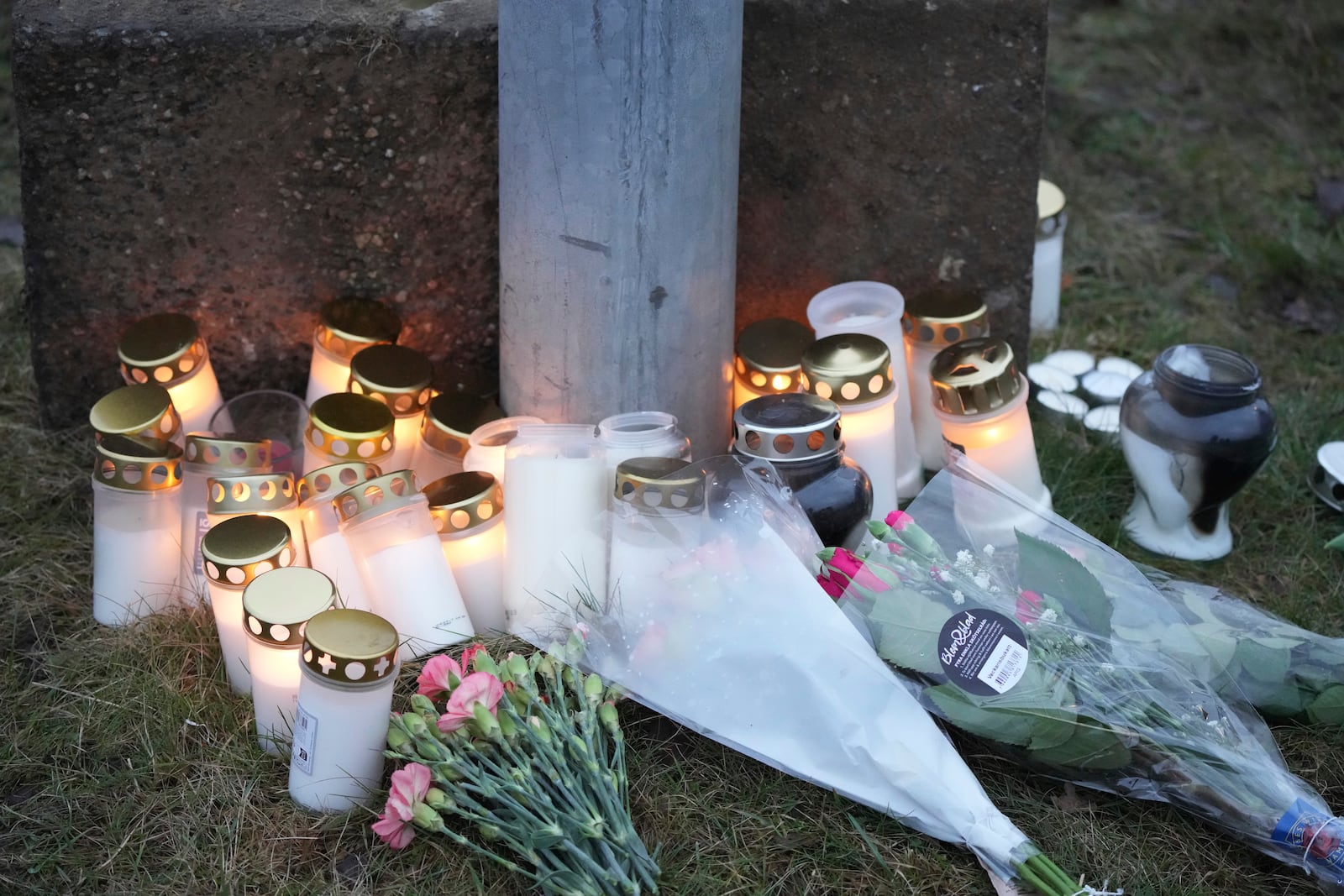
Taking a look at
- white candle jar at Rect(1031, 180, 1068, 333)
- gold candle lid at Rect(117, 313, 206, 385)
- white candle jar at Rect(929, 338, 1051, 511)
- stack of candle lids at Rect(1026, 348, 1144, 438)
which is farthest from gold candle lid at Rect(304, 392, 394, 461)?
white candle jar at Rect(1031, 180, 1068, 333)

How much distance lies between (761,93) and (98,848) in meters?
1.77

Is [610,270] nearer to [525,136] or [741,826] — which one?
[525,136]

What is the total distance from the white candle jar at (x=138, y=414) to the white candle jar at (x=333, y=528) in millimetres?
310

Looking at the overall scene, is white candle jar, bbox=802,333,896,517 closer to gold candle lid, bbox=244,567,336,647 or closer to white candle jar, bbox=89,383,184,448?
gold candle lid, bbox=244,567,336,647

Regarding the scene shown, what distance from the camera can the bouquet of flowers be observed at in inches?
63.2

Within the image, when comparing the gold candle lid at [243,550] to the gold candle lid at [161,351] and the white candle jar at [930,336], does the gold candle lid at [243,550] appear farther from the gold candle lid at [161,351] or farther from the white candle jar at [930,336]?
the white candle jar at [930,336]

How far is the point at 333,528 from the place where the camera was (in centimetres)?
202

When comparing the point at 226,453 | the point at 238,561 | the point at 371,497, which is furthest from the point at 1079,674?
the point at 226,453

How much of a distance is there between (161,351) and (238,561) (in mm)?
654

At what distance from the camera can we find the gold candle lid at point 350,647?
1.66 meters

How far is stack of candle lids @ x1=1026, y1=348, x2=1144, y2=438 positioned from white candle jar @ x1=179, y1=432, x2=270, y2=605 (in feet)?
5.52

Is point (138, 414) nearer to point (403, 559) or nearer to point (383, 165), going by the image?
point (403, 559)

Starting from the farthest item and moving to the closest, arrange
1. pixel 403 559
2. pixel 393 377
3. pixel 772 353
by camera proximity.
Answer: pixel 772 353
pixel 393 377
pixel 403 559

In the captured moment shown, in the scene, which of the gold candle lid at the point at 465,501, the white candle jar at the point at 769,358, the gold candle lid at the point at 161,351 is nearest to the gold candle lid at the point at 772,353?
the white candle jar at the point at 769,358
